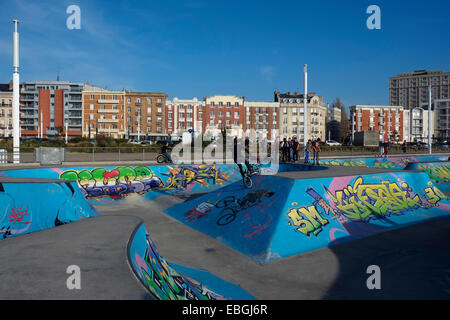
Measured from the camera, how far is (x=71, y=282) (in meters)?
4.21

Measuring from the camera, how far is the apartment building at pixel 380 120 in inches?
4380

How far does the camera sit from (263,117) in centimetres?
9962

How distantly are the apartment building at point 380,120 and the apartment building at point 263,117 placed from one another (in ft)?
91.2

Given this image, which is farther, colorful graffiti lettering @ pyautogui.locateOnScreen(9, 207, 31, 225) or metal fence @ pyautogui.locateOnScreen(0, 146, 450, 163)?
metal fence @ pyautogui.locateOnScreen(0, 146, 450, 163)

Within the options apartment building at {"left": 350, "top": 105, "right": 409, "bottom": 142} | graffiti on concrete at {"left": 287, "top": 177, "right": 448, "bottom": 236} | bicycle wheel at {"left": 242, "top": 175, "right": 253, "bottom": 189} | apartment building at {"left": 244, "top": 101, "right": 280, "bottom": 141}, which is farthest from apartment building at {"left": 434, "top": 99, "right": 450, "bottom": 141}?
bicycle wheel at {"left": 242, "top": 175, "right": 253, "bottom": 189}

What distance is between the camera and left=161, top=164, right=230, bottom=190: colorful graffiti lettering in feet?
72.7

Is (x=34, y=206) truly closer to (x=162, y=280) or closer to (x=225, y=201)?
(x=162, y=280)

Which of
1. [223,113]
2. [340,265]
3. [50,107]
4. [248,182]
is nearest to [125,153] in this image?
[248,182]

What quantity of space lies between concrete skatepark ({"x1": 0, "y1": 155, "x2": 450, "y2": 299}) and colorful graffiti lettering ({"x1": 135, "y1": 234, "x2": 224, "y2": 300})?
3 cm

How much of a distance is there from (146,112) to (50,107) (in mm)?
32767

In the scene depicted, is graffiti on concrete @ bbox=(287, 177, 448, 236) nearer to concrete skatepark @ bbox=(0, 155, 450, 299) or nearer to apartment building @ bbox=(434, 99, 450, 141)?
concrete skatepark @ bbox=(0, 155, 450, 299)
